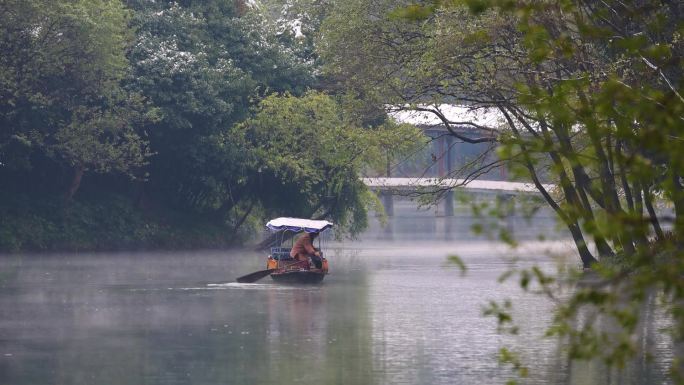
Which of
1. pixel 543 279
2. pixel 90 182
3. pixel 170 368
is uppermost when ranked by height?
pixel 90 182

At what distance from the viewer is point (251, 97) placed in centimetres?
5834

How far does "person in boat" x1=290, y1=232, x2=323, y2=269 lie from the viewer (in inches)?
1531

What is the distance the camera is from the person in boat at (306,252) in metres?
38.9

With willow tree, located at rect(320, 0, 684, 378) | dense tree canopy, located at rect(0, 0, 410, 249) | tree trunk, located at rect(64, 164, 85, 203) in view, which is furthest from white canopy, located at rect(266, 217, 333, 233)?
tree trunk, located at rect(64, 164, 85, 203)

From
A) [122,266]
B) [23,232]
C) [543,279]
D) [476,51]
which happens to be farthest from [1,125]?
[543,279]

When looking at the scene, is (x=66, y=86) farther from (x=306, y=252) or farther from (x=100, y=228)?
(x=306, y=252)

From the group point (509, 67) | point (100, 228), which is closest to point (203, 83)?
point (100, 228)

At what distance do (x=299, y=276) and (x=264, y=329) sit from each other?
1322cm

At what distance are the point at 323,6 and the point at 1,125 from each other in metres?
13.4

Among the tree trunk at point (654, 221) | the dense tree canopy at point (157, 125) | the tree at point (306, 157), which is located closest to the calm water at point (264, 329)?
the tree trunk at point (654, 221)

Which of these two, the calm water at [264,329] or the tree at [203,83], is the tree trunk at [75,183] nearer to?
the tree at [203,83]

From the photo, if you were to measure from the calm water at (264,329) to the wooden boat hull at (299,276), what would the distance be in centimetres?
36

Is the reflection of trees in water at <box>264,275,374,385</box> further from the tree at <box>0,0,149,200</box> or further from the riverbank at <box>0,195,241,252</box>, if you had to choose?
the riverbank at <box>0,195,241,252</box>

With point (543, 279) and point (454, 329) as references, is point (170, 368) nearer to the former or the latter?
point (454, 329)
